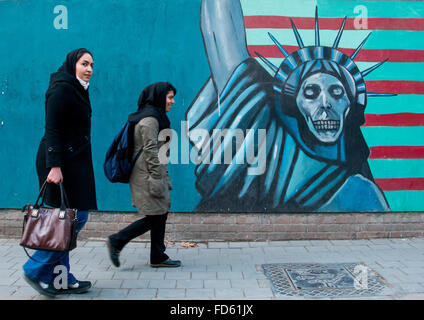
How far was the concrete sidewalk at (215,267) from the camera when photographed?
403 centimetres

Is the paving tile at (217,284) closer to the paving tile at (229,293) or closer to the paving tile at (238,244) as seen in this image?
the paving tile at (229,293)

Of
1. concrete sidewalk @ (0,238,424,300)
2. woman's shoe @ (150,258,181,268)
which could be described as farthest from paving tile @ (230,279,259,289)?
woman's shoe @ (150,258,181,268)

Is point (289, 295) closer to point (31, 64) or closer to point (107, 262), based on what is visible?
point (107, 262)

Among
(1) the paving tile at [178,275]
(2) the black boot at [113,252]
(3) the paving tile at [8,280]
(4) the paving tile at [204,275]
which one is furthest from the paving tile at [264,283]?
(3) the paving tile at [8,280]

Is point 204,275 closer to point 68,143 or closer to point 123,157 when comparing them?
point 123,157

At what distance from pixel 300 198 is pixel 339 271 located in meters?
1.35

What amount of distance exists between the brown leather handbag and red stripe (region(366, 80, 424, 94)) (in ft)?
13.3

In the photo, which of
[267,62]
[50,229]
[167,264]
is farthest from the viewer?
[267,62]

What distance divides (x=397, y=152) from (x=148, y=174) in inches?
129

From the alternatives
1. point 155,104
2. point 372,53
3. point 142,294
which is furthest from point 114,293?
point 372,53

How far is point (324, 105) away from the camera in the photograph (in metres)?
5.75

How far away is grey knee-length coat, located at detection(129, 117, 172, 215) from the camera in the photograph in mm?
4434

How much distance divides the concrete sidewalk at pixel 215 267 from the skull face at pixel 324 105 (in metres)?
1.40

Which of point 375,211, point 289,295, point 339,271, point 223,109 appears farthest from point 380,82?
point 289,295
